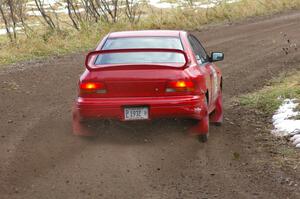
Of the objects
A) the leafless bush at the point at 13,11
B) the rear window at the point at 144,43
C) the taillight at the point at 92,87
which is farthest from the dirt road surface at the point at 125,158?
the leafless bush at the point at 13,11

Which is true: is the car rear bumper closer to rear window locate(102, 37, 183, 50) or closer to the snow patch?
rear window locate(102, 37, 183, 50)

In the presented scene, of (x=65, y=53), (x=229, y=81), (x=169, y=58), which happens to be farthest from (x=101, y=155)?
(x=65, y=53)

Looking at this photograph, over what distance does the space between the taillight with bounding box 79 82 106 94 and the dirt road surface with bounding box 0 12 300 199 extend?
72 centimetres

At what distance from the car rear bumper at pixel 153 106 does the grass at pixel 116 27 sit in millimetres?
9956

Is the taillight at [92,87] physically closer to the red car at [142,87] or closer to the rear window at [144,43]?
the red car at [142,87]

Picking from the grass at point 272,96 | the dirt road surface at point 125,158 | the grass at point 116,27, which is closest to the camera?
the dirt road surface at point 125,158

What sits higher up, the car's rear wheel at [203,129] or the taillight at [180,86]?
the taillight at [180,86]

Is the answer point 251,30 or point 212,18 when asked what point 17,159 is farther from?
point 212,18

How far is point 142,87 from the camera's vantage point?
8.36m

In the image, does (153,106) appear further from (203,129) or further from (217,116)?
(217,116)

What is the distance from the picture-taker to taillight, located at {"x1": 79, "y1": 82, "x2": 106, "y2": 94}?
8.41 meters

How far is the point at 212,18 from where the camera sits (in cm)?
2733

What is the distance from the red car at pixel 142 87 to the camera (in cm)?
830

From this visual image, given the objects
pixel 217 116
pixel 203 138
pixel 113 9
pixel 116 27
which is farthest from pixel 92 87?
pixel 113 9
